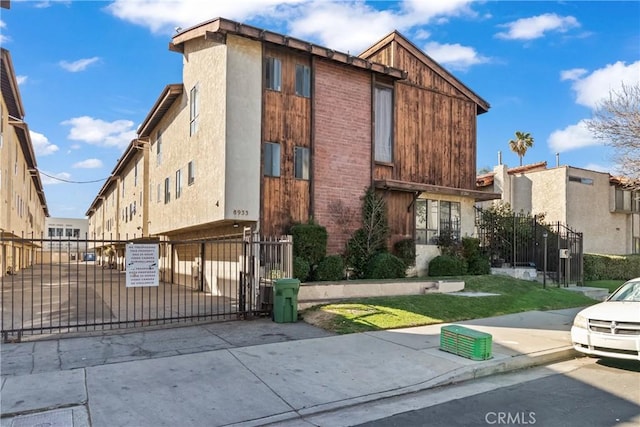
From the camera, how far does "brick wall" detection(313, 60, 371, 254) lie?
55.0ft

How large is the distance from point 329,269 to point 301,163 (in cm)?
391

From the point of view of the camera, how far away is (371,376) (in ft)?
23.0

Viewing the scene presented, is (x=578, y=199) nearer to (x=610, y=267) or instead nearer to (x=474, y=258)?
(x=610, y=267)

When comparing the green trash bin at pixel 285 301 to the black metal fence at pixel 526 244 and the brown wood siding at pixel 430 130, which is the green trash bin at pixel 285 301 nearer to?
→ the brown wood siding at pixel 430 130

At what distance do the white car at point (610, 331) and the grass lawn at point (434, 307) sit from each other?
3.69m

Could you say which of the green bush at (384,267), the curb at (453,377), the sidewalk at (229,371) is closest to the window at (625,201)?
the green bush at (384,267)

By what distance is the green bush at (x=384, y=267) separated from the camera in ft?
54.9

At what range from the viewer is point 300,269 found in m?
14.5

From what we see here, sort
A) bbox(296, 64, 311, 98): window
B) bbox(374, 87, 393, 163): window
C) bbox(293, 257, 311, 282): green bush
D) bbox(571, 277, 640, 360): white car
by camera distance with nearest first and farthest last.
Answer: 1. bbox(571, 277, 640, 360): white car
2. bbox(293, 257, 311, 282): green bush
3. bbox(296, 64, 311, 98): window
4. bbox(374, 87, 393, 163): window

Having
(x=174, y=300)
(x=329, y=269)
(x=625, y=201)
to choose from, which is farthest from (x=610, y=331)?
(x=625, y=201)

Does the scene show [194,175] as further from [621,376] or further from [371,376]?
[621,376]

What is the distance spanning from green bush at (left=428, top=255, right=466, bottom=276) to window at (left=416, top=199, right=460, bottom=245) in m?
1.16

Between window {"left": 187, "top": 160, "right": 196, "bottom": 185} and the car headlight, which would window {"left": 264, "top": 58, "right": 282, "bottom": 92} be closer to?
window {"left": 187, "top": 160, "right": 196, "bottom": 185}

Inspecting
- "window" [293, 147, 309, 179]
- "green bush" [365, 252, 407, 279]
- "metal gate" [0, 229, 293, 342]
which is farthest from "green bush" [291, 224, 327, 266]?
"green bush" [365, 252, 407, 279]
